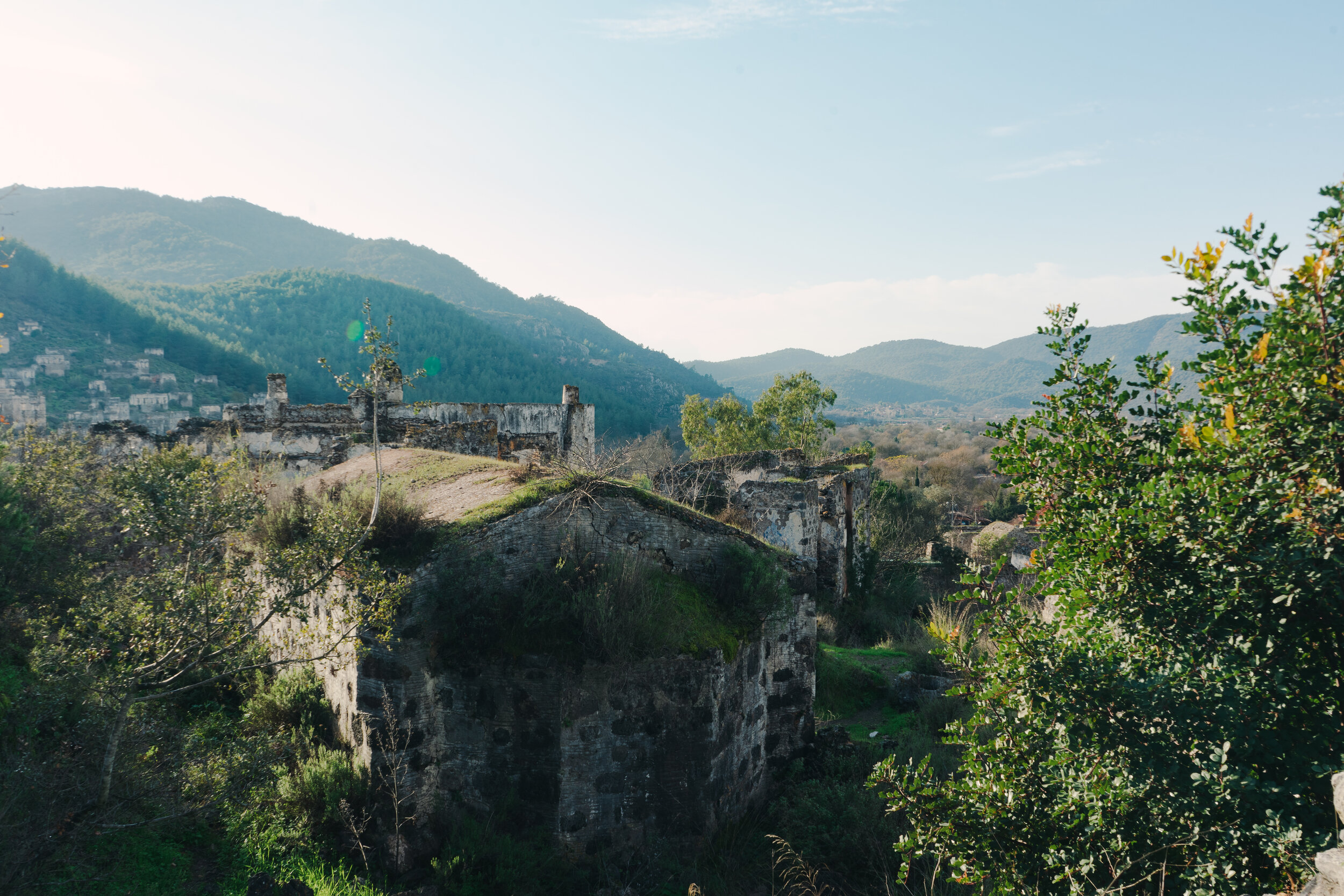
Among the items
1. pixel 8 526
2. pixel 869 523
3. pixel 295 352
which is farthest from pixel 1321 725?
pixel 295 352

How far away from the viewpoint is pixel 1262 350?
10.6ft

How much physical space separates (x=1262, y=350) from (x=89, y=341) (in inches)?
2612

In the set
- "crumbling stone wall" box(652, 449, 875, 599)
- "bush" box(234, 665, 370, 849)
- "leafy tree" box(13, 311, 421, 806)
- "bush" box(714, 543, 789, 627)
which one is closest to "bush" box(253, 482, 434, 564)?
"leafy tree" box(13, 311, 421, 806)

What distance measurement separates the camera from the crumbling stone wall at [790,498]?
15.8 m

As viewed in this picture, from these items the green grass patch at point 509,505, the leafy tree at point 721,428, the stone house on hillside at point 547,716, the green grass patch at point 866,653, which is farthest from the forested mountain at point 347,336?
the stone house on hillside at point 547,716

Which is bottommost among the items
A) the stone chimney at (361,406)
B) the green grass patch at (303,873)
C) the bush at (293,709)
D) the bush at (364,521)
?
the green grass patch at (303,873)

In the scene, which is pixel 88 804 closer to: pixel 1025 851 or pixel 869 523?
pixel 1025 851

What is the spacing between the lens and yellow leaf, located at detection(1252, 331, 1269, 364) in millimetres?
3215

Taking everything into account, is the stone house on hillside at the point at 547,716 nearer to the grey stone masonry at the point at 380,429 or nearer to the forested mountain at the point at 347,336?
the grey stone masonry at the point at 380,429

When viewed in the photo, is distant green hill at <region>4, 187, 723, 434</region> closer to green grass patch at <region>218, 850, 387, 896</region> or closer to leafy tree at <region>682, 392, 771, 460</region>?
leafy tree at <region>682, 392, 771, 460</region>

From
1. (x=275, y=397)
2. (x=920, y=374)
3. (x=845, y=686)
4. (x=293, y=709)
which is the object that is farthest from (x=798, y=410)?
(x=920, y=374)

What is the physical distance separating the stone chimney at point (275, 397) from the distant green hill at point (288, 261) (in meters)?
57.3

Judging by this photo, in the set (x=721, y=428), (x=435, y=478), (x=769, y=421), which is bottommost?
(x=435, y=478)

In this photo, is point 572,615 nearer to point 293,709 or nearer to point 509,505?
point 509,505
